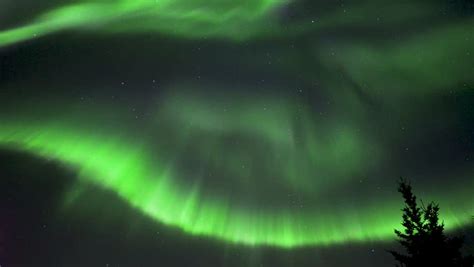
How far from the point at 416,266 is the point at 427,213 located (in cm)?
170

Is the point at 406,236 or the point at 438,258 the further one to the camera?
the point at 406,236

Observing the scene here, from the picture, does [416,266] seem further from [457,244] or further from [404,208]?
[404,208]

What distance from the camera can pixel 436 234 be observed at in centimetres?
983

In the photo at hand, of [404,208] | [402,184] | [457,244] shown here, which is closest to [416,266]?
[457,244]

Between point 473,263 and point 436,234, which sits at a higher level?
point 436,234

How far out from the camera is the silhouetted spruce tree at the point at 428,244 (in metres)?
9.37

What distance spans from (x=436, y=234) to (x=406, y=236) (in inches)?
38.4

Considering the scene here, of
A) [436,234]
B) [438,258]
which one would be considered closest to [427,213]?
[436,234]

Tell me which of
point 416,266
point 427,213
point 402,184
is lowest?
point 416,266

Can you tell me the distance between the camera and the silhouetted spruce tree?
937cm

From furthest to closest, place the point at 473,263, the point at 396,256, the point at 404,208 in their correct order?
the point at 404,208
the point at 396,256
the point at 473,263

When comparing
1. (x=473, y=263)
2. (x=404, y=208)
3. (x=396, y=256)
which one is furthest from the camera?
(x=404, y=208)

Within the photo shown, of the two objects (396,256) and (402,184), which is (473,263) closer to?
(396,256)

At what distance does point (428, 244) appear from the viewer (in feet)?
31.9
